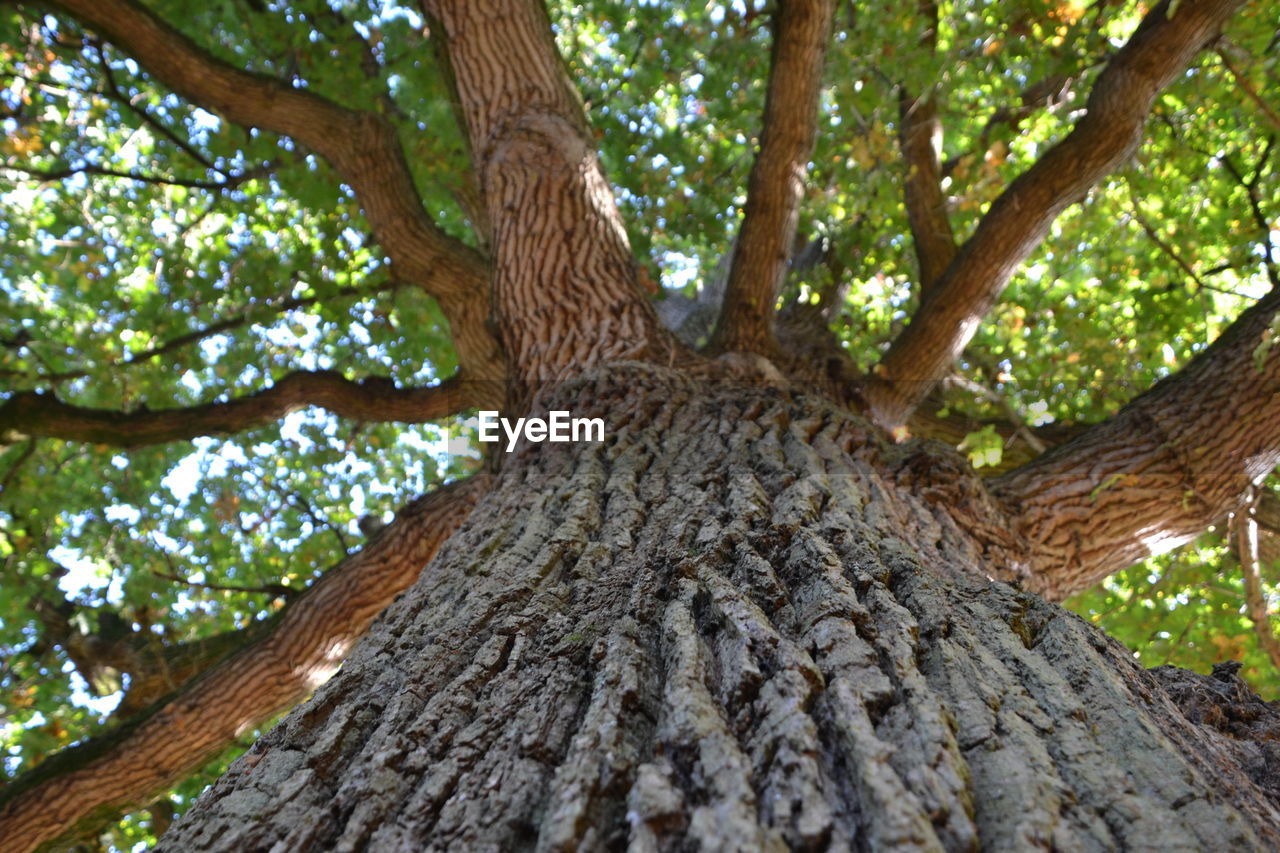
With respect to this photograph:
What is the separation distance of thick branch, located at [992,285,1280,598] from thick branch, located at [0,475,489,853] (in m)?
2.64

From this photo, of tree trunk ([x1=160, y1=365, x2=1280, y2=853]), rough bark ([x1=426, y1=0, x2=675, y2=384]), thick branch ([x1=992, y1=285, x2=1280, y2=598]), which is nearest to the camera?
tree trunk ([x1=160, y1=365, x2=1280, y2=853])

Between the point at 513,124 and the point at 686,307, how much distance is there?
4.45m

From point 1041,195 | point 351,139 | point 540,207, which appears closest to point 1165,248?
point 1041,195

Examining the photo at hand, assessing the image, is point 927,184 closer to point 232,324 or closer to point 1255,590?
point 1255,590

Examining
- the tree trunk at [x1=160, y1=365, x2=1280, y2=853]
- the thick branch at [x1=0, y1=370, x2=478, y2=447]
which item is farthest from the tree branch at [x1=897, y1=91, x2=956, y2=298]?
the tree trunk at [x1=160, y1=365, x2=1280, y2=853]

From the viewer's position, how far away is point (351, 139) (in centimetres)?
506

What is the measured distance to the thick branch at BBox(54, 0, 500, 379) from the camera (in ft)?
15.4

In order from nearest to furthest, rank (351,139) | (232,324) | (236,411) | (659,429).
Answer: (659,429) < (351,139) < (236,411) < (232,324)

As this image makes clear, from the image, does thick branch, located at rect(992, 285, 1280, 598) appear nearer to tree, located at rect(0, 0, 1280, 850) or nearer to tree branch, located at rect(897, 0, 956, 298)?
tree, located at rect(0, 0, 1280, 850)

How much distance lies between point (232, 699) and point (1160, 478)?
14.0 ft

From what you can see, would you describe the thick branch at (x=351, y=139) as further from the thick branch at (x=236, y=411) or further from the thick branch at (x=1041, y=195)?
the thick branch at (x=1041, y=195)

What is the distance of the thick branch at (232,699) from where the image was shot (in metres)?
3.75

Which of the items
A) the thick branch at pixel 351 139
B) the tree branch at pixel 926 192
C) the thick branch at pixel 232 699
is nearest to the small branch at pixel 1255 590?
the tree branch at pixel 926 192

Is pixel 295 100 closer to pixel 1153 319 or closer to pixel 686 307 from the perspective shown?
pixel 686 307
